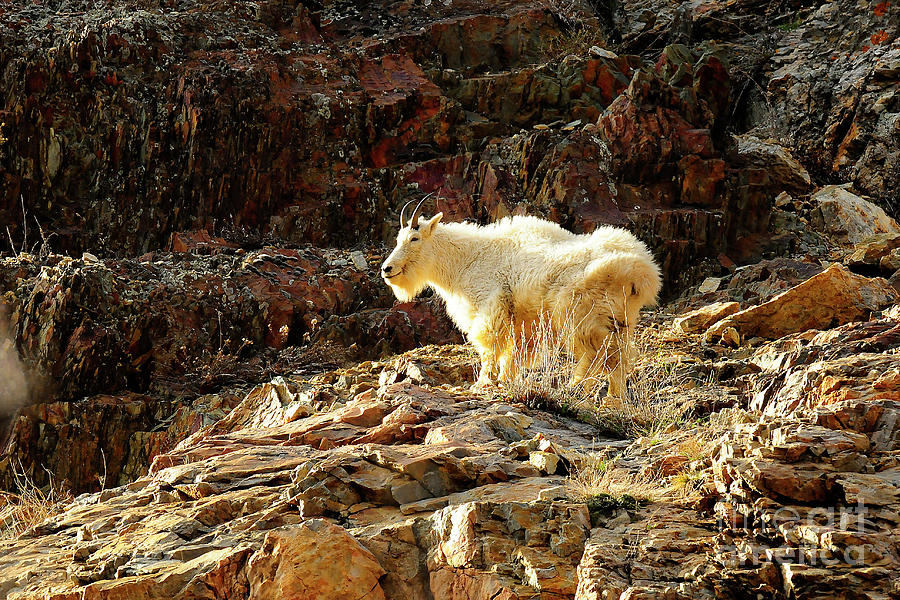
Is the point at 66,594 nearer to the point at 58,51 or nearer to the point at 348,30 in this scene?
the point at 58,51

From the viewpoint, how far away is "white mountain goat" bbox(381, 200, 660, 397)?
821 cm

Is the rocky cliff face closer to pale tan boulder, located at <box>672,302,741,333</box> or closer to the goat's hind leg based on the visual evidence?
pale tan boulder, located at <box>672,302,741,333</box>

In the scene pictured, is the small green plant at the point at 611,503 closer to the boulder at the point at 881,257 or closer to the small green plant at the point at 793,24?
the boulder at the point at 881,257

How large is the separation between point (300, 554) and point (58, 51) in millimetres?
15534

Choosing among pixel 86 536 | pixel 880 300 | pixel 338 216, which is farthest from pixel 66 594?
pixel 338 216

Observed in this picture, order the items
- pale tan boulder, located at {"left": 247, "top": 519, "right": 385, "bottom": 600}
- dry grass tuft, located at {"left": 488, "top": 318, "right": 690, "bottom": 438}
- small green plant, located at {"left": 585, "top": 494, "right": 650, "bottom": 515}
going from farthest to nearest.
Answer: dry grass tuft, located at {"left": 488, "top": 318, "right": 690, "bottom": 438} → small green plant, located at {"left": 585, "top": 494, "right": 650, "bottom": 515} → pale tan boulder, located at {"left": 247, "top": 519, "right": 385, "bottom": 600}

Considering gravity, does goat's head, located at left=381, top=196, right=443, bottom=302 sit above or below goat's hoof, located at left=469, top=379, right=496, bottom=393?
above

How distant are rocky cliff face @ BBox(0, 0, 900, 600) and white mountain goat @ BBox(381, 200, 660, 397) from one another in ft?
2.24

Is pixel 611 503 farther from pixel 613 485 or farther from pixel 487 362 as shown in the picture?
pixel 487 362

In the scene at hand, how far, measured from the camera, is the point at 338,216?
16109 millimetres

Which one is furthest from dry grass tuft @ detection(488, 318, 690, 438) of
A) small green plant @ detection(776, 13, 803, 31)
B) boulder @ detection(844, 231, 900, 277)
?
small green plant @ detection(776, 13, 803, 31)

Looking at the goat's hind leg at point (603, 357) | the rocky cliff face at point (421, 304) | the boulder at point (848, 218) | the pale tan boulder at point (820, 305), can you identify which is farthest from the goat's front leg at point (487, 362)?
the boulder at point (848, 218)

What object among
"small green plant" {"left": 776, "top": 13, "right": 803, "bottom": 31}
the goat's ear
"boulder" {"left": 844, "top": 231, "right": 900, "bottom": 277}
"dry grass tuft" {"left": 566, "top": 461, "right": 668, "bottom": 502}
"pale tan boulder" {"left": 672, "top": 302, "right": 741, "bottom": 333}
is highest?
"small green plant" {"left": 776, "top": 13, "right": 803, "bottom": 31}

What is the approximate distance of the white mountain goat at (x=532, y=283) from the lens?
8.21 meters
